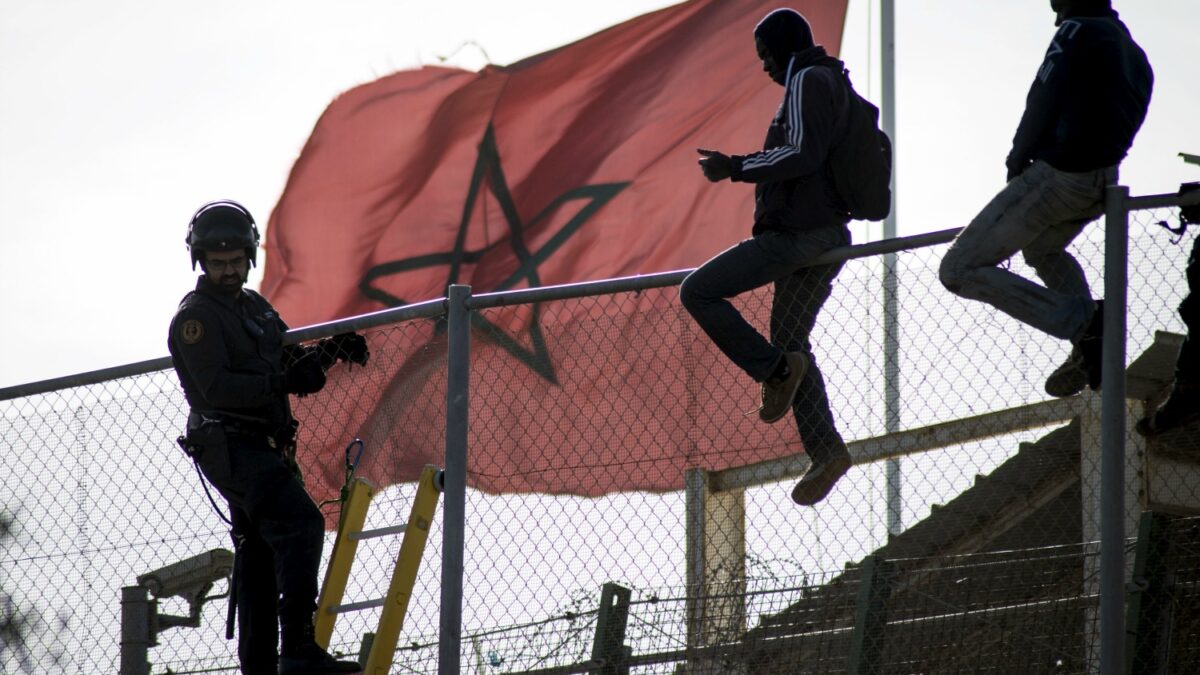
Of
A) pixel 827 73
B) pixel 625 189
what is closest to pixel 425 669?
pixel 827 73

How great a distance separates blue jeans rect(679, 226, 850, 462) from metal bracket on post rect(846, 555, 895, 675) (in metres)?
0.62

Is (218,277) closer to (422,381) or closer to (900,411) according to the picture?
(422,381)

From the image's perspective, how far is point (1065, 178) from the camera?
6.00 m

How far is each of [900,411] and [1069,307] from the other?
680mm

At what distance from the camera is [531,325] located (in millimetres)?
7125

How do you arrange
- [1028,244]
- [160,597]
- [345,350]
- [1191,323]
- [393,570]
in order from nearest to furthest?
1. [1191,323]
2. [1028,244]
3. [393,570]
4. [345,350]
5. [160,597]

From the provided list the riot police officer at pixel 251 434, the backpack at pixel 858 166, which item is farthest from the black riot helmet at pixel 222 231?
the backpack at pixel 858 166

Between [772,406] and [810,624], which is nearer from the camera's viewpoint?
[772,406]

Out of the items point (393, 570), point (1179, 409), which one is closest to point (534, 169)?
point (393, 570)

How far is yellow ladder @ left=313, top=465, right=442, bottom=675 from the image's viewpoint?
7059 millimetres

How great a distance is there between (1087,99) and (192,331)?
3196 millimetres

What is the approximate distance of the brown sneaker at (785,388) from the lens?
257 inches

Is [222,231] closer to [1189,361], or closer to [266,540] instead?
[266,540]

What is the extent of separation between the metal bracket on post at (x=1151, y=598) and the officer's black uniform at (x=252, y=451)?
2.92m
